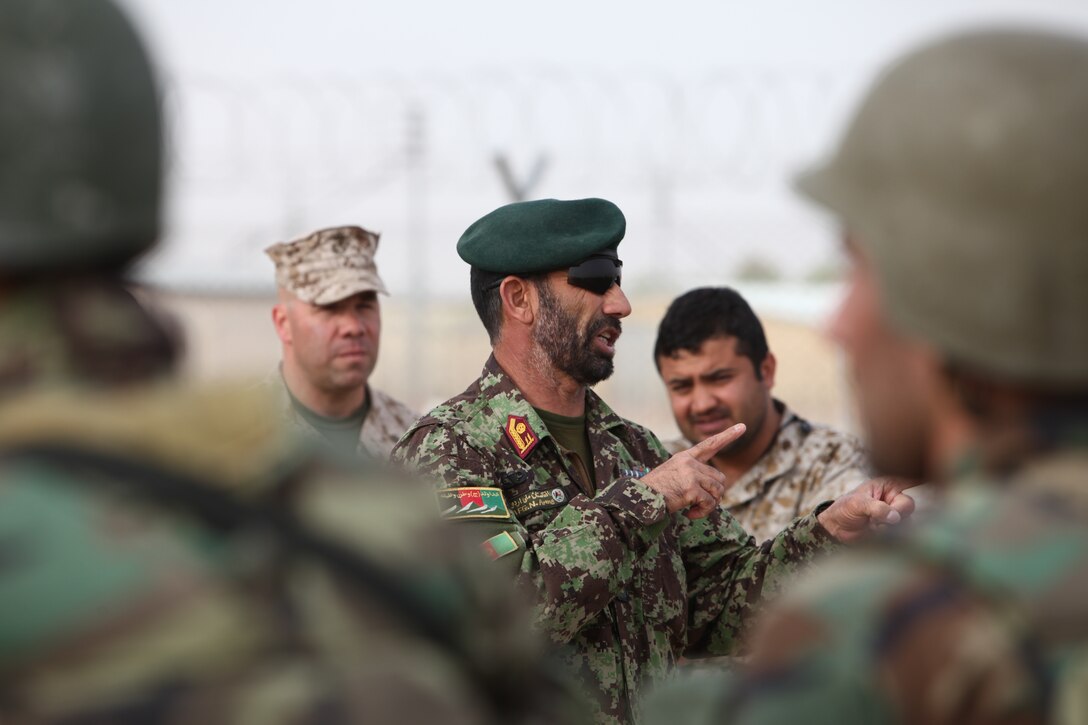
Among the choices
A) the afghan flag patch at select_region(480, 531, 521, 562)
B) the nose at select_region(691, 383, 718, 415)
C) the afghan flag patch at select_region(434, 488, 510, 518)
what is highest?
the afghan flag patch at select_region(434, 488, 510, 518)

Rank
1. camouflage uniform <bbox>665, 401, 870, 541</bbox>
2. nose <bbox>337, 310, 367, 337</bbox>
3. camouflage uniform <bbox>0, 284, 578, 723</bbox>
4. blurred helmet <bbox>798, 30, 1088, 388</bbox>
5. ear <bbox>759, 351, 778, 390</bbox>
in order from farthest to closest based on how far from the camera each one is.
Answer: nose <bbox>337, 310, 367, 337</bbox> < ear <bbox>759, 351, 778, 390</bbox> < camouflage uniform <bbox>665, 401, 870, 541</bbox> < blurred helmet <bbox>798, 30, 1088, 388</bbox> < camouflage uniform <bbox>0, 284, 578, 723</bbox>

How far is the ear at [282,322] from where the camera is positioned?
6.14 metres

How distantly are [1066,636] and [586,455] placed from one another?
2816 millimetres

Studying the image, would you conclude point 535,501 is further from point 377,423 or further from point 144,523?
point 144,523

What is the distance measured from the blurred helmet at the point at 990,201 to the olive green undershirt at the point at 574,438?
2.44 meters

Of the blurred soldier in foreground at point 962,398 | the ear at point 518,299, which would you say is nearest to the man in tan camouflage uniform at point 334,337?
the ear at point 518,299

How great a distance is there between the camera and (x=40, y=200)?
1.46 m

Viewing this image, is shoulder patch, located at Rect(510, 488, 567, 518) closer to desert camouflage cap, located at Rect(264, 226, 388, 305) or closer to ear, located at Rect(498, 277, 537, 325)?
ear, located at Rect(498, 277, 537, 325)

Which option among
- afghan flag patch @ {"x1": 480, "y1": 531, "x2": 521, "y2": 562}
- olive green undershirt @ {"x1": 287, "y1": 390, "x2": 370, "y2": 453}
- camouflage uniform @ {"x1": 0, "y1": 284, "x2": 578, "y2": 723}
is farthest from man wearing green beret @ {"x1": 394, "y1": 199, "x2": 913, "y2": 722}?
camouflage uniform @ {"x1": 0, "y1": 284, "x2": 578, "y2": 723}

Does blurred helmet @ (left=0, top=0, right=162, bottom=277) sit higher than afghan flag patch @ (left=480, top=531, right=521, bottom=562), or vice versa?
blurred helmet @ (left=0, top=0, right=162, bottom=277)

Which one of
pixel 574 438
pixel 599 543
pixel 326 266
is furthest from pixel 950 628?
pixel 326 266

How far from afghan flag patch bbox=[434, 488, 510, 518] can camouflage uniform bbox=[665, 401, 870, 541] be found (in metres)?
1.74

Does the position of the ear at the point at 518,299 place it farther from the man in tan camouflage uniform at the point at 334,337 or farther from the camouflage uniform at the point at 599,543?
the man in tan camouflage uniform at the point at 334,337

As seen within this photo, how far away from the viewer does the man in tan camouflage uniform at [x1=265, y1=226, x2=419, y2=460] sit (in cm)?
588
